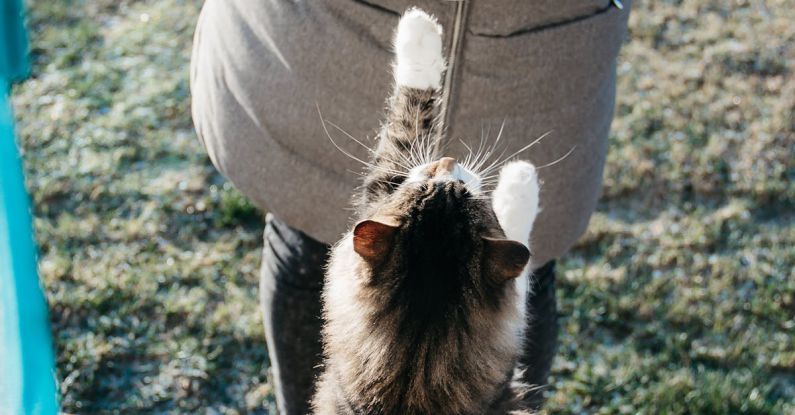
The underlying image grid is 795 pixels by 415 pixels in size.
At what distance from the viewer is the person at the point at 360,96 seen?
1471 millimetres

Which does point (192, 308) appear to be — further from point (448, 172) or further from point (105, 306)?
point (448, 172)

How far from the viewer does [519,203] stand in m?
1.59

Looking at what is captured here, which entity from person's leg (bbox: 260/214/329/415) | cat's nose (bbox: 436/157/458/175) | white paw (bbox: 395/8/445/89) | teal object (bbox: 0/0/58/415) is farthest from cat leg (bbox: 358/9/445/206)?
teal object (bbox: 0/0/58/415)

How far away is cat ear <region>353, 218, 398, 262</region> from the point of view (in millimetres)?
1346

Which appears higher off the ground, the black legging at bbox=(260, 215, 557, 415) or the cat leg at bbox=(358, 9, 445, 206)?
the cat leg at bbox=(358, 9, 445, 206)

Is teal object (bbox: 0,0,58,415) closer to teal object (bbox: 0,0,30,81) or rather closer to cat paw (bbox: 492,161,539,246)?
teal object (bbox: 0,0,30,81)

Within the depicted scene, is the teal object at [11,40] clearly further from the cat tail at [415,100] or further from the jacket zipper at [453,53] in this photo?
the jacket zipper at [453,53]

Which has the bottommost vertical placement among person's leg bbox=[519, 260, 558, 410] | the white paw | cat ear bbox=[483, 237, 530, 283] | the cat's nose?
person's leg bbox=[519, 260, 558, 410]

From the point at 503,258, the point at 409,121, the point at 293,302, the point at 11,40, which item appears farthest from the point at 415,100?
the point at 11,40

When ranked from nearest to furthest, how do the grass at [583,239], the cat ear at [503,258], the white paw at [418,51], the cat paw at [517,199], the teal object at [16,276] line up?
the cat ear at [503,258]
the white paw at [418,51]
the cat paw at [517,199]
the teal object at [16,276]
the grass at [583,239]

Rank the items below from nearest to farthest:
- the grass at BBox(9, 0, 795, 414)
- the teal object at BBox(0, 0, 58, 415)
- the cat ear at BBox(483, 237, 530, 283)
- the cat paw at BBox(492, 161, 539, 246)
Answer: the cat ear at BBox(483, 237, 530, 283), the cat paw at BBox(492, 161, 539, 246), the teal object at BBox(0, 0, 58, 415), the grass at BBox(9, 0, 795, 414)

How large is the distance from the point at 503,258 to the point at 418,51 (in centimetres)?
44

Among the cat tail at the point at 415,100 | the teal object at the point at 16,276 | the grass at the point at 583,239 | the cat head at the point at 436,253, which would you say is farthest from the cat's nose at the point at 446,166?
the grass at the point at 583,239

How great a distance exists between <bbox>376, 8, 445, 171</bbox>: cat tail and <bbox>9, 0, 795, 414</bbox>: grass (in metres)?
1.26
